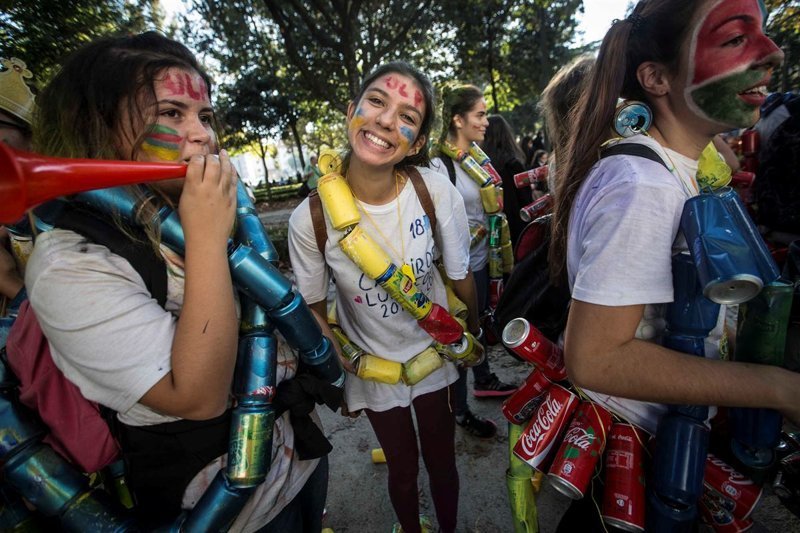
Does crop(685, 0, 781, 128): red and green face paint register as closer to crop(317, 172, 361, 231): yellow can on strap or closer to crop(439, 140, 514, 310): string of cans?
crop(317, 172, 361, 231): yellow can on strap

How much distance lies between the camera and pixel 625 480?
1.16 m

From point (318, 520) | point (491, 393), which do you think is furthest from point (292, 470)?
point (491, 393)

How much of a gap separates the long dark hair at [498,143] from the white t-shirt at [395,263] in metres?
2.29

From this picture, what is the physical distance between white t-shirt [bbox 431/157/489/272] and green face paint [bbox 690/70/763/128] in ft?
6.80

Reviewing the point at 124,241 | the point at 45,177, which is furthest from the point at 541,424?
the point at 45,177

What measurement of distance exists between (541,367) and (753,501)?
68 cm

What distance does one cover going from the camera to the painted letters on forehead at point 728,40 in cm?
107

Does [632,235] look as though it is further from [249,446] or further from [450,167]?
[450,167]

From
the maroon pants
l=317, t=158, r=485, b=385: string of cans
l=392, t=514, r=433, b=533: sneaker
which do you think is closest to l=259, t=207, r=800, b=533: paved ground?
l=392, t=514, r=433, b=533: sneaker

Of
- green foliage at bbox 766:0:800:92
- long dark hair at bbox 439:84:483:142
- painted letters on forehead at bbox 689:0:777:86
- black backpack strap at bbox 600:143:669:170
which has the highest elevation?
green foliage at bbox 766:0:800:92

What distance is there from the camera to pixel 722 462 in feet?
4.15

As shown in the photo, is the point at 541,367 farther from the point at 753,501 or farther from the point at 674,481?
the point at 753,501

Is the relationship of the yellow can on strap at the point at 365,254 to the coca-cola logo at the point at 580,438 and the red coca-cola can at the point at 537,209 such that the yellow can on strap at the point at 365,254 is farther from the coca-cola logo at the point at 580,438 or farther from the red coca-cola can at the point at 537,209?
the red coca-cola can at the point at 537,209

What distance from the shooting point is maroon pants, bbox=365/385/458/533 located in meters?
1.89
